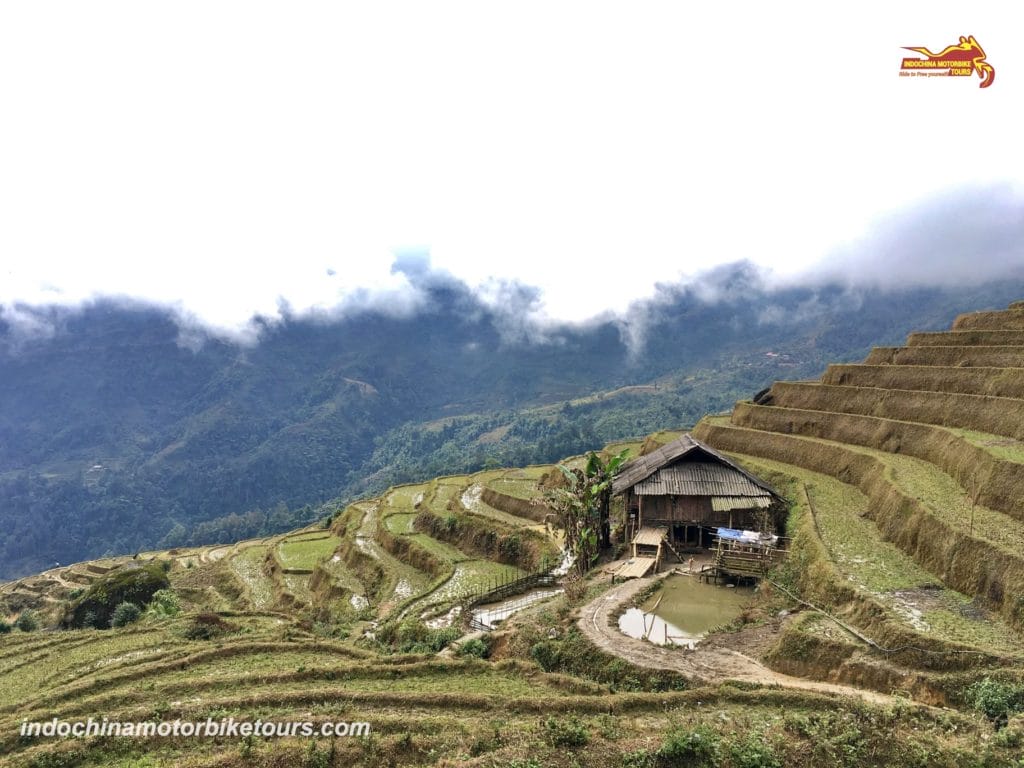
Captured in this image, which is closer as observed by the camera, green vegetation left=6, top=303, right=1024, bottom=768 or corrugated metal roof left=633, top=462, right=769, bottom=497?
green vegetation left=6, top=303, right=1024, bottom=768

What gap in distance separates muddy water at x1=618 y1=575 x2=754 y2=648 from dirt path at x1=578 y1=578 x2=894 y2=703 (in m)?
1.05

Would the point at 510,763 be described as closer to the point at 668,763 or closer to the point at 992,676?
the point at 668,763

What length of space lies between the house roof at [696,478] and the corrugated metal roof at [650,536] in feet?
7.99

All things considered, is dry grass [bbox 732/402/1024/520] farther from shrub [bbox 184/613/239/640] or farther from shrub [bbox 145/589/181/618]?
shrub [bbox 145/589/181/618]

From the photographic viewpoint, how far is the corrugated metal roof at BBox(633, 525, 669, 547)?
33000 mm

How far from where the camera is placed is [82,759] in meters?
14.3

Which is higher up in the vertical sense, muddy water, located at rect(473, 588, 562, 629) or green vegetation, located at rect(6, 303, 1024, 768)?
green vegetation, located at rect(6, 303, 1024, 768)

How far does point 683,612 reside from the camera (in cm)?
2495

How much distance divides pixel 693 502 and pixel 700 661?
16412 mm

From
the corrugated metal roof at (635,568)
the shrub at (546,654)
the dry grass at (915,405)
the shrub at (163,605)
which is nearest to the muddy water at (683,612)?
the corrugated metal roof at (635,568)

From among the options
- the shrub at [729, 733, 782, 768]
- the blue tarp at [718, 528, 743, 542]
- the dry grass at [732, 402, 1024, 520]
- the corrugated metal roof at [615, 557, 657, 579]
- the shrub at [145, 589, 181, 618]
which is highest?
the dry grass at [732, 402, 1024, 520]

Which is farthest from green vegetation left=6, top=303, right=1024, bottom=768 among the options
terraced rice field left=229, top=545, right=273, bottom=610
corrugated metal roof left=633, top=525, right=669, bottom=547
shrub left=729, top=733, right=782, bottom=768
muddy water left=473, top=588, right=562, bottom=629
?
terraced rice field left=229, top=545, right=273, bottom=610

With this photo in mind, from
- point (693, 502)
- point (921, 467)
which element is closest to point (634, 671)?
point (693, 502)

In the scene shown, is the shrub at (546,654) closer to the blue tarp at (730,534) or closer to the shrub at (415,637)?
the shrub at (415,637)
